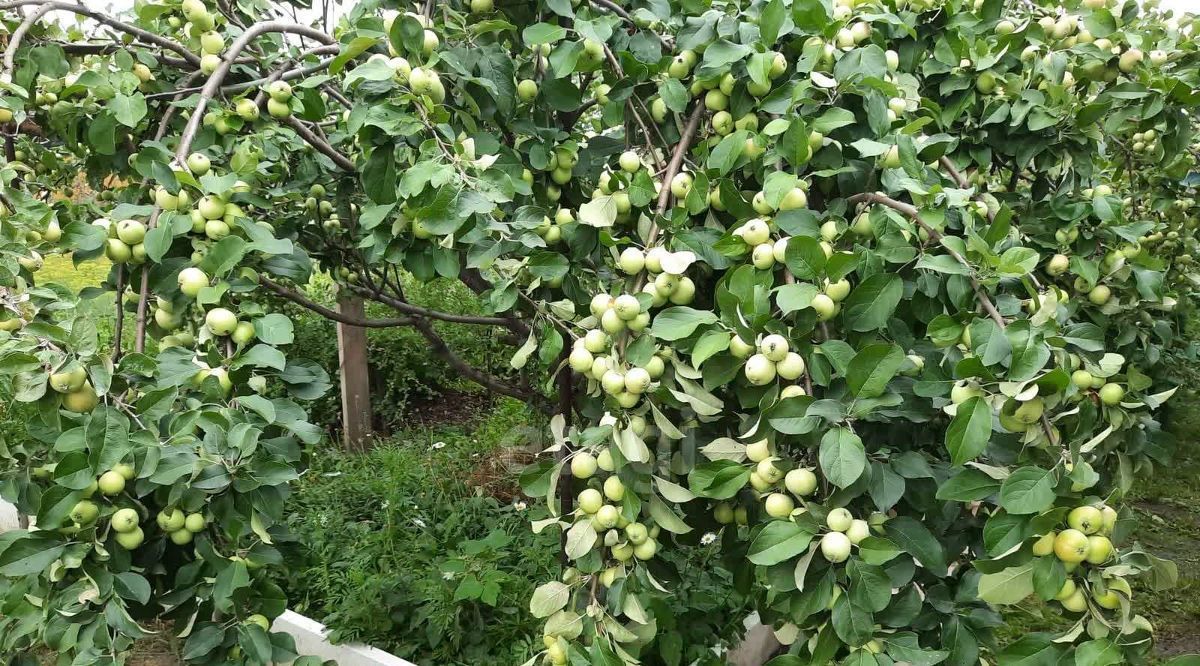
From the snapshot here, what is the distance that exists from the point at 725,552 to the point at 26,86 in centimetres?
144

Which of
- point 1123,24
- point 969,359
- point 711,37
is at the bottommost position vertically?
point 969,359

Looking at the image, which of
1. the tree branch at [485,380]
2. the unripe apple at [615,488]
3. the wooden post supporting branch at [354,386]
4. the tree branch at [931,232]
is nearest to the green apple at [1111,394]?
the tree branch at [931,232]

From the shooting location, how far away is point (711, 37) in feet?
4.24

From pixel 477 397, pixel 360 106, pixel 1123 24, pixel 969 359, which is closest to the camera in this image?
pixel 969 359

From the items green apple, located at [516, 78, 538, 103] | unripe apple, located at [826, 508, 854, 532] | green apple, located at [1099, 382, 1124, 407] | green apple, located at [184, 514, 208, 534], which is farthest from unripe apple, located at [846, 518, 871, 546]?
green apple, located at [516, 78, 538, 103]

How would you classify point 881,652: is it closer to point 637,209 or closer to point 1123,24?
point 637,209

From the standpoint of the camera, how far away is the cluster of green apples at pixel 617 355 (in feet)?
3.40

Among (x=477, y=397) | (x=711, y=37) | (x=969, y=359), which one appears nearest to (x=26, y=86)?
(x=711, y=37)

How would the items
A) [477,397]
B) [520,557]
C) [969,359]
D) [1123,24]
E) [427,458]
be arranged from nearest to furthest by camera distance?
[969,359] → [1123,24] → [520,557] → [427,458] → [477,397]

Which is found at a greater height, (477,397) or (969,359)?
(969,359)

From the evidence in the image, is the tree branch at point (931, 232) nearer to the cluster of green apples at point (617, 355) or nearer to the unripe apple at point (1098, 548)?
the unripe apple at point (1098, 548)

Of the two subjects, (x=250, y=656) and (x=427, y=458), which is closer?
(x=250, y=656)

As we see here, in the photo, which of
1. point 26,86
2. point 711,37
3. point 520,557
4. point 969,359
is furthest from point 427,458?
point 969,359

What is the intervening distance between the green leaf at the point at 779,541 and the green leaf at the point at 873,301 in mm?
273
